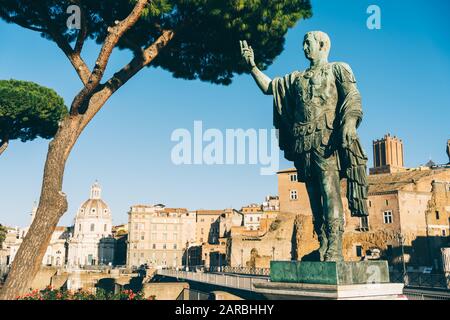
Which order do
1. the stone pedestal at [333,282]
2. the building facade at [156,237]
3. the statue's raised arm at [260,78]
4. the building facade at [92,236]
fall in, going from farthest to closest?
the building facade at [92,236] < the building facade at [156,237] < the statue's raised arm at [260,78] < the stone pedestal at [333,282]

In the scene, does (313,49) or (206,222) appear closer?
(313,49)

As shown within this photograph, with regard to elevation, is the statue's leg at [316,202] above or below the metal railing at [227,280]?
above

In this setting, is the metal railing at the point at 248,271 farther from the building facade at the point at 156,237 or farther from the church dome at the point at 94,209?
the church dome at the point at 94,209

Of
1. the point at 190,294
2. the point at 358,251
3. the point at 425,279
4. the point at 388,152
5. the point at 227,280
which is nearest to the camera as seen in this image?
the point at 425,279

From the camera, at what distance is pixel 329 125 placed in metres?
4.96

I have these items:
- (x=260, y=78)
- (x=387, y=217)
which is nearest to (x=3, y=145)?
(x=260, y=78)

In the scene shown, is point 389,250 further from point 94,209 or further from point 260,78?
point 94,209

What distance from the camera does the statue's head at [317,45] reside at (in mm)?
5266

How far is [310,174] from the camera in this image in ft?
16.9

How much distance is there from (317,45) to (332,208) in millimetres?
1953

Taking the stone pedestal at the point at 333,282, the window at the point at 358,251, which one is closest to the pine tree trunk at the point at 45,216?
the stone pedestal at the point at 333,282

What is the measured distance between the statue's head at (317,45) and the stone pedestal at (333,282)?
7.95ft
